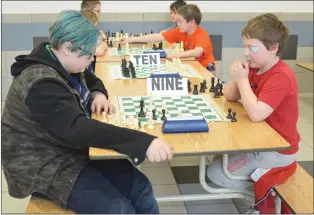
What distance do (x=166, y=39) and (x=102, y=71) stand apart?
69.3 inches

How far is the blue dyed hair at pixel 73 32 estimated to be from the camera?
207cm

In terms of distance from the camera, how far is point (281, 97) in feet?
7.96

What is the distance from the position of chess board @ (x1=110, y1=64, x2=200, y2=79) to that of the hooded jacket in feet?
4.26

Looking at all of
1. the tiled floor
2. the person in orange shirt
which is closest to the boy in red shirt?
the tiled floor

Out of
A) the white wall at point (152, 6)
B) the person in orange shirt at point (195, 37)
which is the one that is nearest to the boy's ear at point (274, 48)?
the person in orange shirt at point (195, 37)

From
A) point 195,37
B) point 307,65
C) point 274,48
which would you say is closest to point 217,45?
point 307,65

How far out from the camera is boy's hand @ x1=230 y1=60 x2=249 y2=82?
8.38ft

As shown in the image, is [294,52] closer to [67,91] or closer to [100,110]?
[100,110]

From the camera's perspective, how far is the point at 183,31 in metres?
4.77

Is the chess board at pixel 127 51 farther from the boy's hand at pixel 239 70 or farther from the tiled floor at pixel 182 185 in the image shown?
the boy's hand at pixel 239 70

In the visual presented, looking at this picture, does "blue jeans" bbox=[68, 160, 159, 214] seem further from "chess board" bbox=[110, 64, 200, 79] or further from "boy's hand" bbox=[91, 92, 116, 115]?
"chess board" bbox=[110, 64, 200, 79]

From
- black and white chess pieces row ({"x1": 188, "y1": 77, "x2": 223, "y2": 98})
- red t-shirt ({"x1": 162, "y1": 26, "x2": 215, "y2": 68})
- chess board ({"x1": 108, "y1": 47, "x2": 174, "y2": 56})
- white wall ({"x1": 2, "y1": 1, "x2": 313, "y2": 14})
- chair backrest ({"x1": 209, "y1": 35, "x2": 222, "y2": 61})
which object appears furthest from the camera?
chair backrest ({"x1": 209, "y1": 35, "x2": 222, "y2": 61})

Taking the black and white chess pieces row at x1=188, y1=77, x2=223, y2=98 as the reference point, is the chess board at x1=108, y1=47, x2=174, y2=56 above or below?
above

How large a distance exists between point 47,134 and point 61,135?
0.38ft
